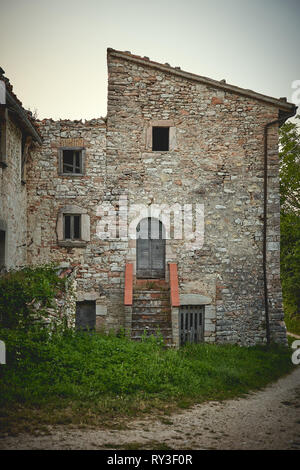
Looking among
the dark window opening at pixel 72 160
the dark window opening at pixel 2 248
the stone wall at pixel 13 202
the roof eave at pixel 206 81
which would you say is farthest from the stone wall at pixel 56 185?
the roof eave at pixel 206 81

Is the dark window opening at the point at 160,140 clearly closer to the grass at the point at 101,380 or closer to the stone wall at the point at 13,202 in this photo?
the stone wall at the point at 13,202

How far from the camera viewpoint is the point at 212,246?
400 inches

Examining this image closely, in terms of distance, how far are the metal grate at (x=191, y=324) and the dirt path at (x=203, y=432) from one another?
12.5 ft

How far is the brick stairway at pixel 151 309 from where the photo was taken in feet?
28.3

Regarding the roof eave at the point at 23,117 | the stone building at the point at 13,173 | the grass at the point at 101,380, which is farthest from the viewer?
the stone building at the point at 13,173

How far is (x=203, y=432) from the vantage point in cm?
468

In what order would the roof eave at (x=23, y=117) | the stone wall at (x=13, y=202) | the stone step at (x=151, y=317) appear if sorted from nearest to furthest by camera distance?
the roof eave at (x=23, y=117)
the stone wall at (x=13, y=202)
the stone step at (x=151, y=317)

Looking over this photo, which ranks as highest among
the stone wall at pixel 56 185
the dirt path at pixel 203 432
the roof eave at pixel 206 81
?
the roof eave at pixel 206 81

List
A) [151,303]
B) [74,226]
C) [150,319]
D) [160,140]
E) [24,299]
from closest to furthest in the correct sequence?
[24,299], [150,319], [151,303], [74,226], [160,140]

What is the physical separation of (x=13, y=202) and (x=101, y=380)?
5421 mm

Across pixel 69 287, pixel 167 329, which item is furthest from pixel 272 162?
pixel 69 287

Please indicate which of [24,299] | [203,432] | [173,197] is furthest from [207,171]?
[203,432]

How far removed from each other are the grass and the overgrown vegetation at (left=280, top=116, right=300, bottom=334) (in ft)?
22.1

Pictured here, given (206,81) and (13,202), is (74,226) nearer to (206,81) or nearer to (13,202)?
(13,202)
